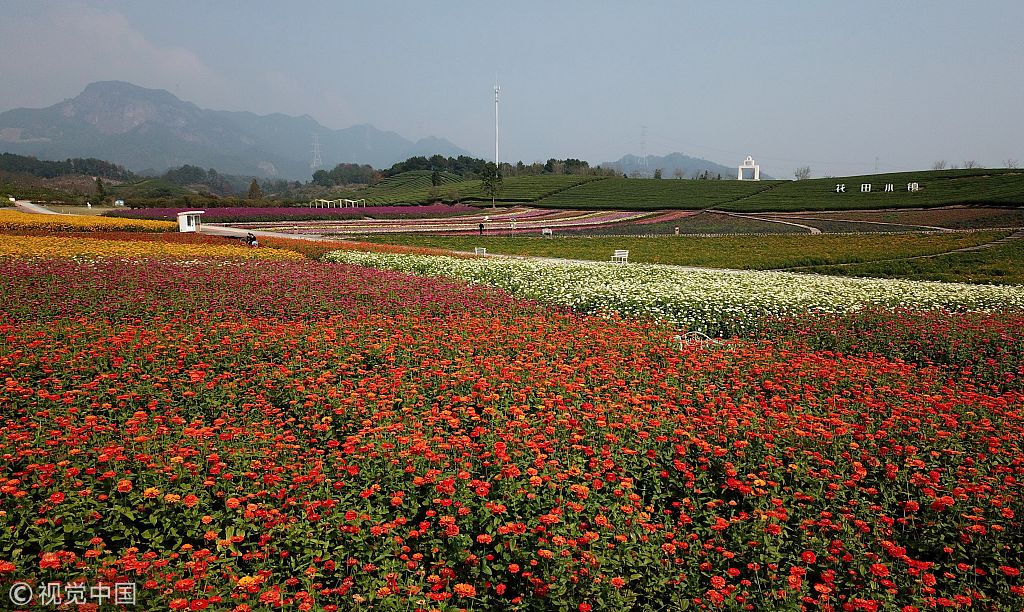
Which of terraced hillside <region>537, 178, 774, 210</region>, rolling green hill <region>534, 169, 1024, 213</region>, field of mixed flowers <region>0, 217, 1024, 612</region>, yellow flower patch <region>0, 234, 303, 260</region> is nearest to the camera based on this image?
field of mixed flowers <region>0, 217, 1024, 612</region>

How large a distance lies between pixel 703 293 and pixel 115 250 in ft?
47.6

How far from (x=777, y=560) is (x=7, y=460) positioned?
15.3ft

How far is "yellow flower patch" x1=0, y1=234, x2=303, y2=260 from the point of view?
15.8 m

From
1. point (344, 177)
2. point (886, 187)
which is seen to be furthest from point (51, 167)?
point (886, 187)

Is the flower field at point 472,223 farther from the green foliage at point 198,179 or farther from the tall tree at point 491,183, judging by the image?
the green foliage at point 198,179

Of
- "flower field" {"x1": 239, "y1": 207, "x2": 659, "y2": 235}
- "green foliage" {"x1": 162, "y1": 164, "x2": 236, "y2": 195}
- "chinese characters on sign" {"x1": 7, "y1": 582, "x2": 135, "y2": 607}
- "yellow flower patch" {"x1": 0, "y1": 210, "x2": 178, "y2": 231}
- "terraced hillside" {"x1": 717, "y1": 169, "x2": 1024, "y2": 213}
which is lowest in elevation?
"chinese characters on sign" {"x1": 7, "y1": 582, "x2": 135, "y2": 607}

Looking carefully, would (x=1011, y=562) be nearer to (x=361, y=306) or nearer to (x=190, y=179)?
(x=361, y=306)

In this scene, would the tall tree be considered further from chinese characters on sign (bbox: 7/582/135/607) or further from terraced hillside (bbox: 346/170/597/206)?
chinese characters on sign (bbox: 7/582/135/607)

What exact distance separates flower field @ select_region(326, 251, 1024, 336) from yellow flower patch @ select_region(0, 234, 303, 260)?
482 cm

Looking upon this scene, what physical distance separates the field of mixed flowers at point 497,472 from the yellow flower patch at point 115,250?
8.87m

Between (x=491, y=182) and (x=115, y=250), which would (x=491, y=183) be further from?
(x=115, y=250)

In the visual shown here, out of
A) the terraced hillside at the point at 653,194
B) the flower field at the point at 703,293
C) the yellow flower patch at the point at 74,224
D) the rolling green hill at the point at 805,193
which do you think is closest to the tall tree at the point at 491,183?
the terraced hillside at the point at 653,194

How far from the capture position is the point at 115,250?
55.4 feet

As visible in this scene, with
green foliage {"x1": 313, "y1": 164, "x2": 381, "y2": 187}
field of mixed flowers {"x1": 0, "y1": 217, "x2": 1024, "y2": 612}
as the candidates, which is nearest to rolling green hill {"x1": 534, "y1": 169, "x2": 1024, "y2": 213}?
field of mixed flowers {"x1": 0, "y1": 217, "x2": 1024, "y2": 612}
